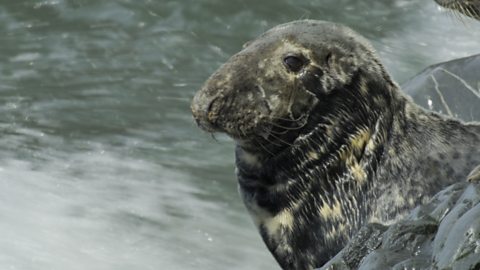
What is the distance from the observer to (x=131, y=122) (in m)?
11.9

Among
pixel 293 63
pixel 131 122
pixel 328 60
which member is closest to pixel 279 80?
pixel 293 63

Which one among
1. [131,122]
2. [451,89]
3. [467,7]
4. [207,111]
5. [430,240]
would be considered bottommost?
[131,122]

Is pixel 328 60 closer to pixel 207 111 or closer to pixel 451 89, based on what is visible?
pixel 207 111

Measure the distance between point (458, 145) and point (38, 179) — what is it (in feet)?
15.8

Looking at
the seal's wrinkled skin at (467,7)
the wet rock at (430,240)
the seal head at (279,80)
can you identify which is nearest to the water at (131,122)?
the seal head at (279,80)

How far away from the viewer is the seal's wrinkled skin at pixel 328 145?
594 cm

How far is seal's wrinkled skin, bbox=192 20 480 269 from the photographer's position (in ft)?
19.5

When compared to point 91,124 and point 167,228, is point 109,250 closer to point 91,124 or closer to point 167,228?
point 167,228

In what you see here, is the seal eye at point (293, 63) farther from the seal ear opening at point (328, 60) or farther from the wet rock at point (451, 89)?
the wet rock at point (451, 89)

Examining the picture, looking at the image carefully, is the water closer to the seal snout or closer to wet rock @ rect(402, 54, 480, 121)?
wet rock @ rect(402, 54, 480, 121)

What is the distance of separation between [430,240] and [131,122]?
7409mm

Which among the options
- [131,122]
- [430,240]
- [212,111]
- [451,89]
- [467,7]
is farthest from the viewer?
[131,122]

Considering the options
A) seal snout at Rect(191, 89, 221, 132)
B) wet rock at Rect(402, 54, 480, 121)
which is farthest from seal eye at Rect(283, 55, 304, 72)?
wet rock at Rect(402, 54, 480, 121)

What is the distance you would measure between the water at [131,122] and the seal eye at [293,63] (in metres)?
2.99
